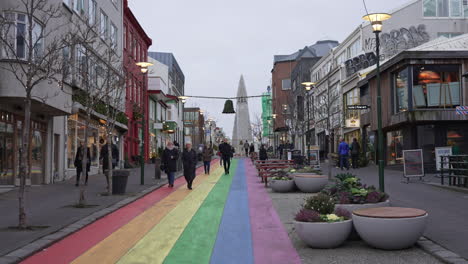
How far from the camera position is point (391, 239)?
283 inches

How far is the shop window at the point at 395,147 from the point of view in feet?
91.8

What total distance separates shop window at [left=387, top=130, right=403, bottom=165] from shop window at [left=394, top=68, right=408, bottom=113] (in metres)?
1.47

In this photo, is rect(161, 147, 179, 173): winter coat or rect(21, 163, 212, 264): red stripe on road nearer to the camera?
rect(21, 163, 212, 264): red stripe on road

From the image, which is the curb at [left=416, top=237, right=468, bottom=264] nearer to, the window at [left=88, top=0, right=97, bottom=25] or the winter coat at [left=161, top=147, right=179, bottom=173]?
the winter coat at [left=161, top=147, right=179, bottom=173]

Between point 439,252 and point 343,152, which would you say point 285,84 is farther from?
point 439,252

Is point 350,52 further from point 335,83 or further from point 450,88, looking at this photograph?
point 450,88

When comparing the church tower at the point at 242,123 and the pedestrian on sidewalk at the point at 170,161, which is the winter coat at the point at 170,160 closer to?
the pedestrian on sidewalk at the point at 170,161

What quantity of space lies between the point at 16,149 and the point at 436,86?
2017 cm

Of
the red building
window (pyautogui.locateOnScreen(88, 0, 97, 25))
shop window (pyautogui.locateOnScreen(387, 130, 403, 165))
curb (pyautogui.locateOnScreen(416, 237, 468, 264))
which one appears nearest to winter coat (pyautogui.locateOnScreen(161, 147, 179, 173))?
window (pyautogui.locateOnScreen(88, 0, 97, 25))

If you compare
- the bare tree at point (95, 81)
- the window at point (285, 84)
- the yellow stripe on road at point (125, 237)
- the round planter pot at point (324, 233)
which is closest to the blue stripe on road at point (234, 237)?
the round planter pot at point (324, 233)

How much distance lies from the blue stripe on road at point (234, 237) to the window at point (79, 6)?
47.0 ft

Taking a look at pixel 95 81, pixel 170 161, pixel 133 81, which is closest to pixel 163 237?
pixel 170 161

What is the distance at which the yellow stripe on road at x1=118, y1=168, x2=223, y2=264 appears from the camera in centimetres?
753

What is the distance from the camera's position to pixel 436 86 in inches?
1027
